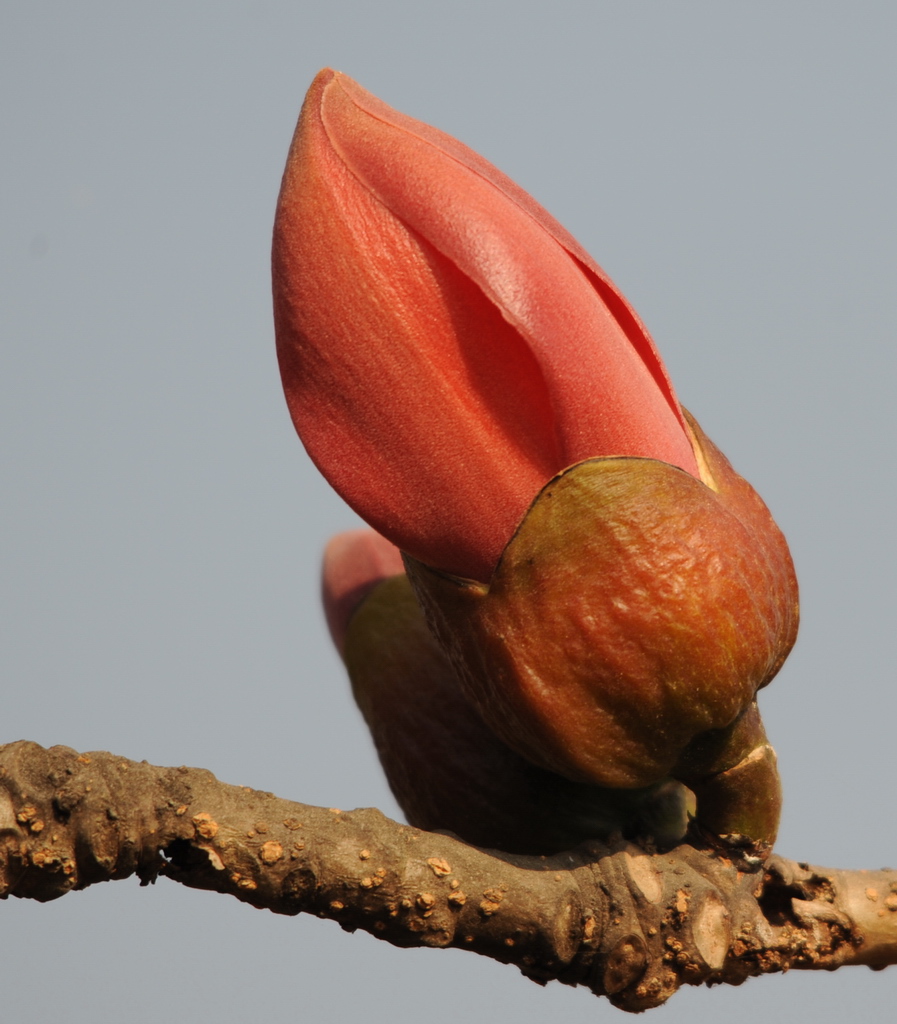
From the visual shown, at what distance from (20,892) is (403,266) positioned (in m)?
0.69

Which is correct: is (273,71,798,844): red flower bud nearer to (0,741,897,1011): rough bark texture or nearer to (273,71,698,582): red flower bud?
(273,71,698,582): red flower bud

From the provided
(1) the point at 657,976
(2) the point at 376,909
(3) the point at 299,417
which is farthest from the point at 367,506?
(1) the point at 657,976

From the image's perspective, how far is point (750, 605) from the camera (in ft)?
4.37

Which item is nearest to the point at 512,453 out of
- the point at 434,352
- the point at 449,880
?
the point at 434,352

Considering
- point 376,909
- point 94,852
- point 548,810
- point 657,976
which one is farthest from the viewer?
point 548,810

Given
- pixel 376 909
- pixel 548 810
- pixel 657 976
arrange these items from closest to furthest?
pixel 376 909
pixel 657 976
pixel 548 810

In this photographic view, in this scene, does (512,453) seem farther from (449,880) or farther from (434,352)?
(449,880)

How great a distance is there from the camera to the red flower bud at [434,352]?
51.2 inches

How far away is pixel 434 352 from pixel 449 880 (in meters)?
0.53

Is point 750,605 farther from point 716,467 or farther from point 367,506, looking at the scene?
point 367,506

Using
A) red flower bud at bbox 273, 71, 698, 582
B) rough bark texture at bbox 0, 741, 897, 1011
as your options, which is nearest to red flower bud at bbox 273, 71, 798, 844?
red flower bud at bbox 273, 71, 698, 582

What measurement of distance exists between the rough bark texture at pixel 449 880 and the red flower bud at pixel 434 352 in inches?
12.4

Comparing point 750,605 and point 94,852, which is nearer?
point 94,852

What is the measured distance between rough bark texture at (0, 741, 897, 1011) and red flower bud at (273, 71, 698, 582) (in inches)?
12.4
